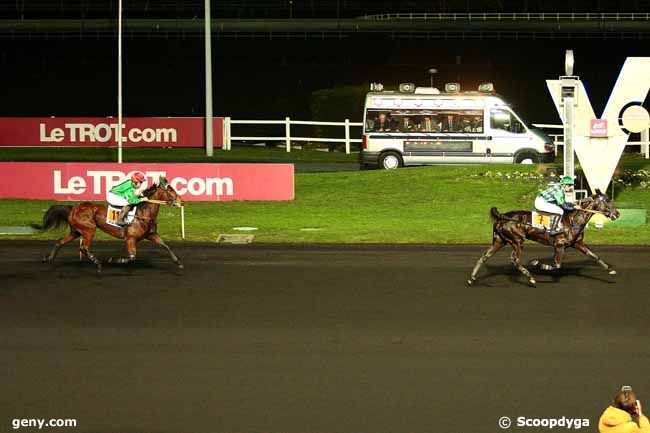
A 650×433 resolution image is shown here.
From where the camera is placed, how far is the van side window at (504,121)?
34.9m

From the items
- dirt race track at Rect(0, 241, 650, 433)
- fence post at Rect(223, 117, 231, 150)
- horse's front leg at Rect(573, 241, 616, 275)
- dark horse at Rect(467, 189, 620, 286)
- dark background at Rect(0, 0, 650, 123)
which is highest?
dark background at Rect(0, 0, 650, 123)

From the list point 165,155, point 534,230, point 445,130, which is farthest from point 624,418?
point 165,155

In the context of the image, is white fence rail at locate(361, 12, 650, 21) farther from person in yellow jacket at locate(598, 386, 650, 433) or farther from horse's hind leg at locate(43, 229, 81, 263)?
person in yellow jacket at locate(598, 386, 650, 433)

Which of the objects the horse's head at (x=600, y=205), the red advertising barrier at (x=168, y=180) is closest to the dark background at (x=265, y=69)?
the red advertising barrier at (x=168, y=180)

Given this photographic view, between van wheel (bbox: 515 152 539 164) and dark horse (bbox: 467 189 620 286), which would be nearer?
dark horse (bbox: 467 189 620 286)

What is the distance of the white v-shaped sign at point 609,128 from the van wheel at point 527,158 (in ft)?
25.3

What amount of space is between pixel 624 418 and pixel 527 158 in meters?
28.6

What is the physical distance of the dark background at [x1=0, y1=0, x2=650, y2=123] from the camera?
1970 inches

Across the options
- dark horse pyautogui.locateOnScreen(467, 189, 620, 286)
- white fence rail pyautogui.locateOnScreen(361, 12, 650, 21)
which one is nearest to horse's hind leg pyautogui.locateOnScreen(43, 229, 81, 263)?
dark horse pyautogui.locateOnScreen(467, 189, 620, 286)

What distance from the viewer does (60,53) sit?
5091 cm

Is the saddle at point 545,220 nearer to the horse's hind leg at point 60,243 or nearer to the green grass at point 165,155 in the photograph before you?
the horse's hind leg at point 60,243

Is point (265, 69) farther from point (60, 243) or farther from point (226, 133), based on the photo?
point (60, 243)

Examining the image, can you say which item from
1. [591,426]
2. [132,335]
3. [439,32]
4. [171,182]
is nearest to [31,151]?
[171,182]

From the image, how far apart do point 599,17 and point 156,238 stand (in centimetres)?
3691
